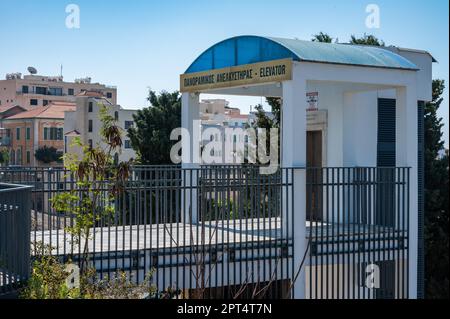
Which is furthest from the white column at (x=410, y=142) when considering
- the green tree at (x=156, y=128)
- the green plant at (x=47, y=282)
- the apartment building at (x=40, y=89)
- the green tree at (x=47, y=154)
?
the apartment building at (x=40, y=89)

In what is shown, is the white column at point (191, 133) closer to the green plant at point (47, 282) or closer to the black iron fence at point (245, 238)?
the black iron fence at point (245, 238)

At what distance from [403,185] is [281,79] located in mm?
3607

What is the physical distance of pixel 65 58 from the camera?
2606 inches

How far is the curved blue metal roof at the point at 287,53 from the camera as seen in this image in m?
14.4

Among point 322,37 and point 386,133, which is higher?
point 322,37

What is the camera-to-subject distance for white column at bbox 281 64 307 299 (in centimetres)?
1377

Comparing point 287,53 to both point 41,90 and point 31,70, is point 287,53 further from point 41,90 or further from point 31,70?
point 41,90

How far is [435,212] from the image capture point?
2906 cm

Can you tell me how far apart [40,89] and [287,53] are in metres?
86.9

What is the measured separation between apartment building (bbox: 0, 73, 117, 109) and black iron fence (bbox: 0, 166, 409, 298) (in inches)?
3161

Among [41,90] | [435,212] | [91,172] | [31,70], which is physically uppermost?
[31,70]

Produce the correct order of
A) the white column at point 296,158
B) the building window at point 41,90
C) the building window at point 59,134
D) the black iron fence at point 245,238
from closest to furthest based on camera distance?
1. the black iron fence at point 245,238
2. the white column at point 296,158
3. the building window at point 59,134
4. the building window at point 41,90

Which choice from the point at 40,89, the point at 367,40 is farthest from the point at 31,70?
the point at 367,40

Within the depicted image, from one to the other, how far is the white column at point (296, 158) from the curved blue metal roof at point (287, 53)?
0.63 m
